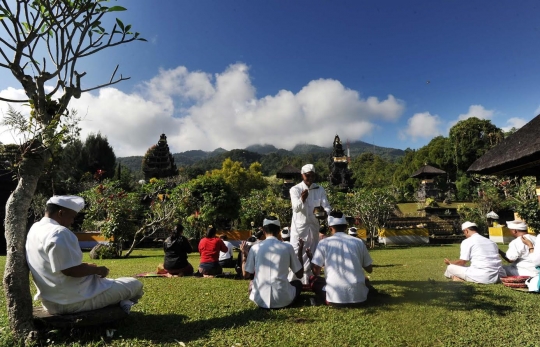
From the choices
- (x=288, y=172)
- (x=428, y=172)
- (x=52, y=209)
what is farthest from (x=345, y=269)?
(x=288, y=172)

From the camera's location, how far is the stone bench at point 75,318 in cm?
→ 321

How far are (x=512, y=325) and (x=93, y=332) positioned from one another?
4.36m

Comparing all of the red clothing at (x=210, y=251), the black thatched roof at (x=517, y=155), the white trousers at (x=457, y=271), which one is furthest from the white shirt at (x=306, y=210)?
the black thatched roof at (x=517, y=155)

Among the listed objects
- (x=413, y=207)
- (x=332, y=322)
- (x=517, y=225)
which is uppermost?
(x=517, y=225)

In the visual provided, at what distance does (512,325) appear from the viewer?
3.59 m

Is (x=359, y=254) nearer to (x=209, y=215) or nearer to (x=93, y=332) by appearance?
(x=93, y=332)

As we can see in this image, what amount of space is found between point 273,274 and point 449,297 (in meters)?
2.59

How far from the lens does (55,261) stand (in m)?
3.09

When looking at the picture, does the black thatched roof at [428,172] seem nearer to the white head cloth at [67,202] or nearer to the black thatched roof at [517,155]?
the black thatched roof at [517,155]

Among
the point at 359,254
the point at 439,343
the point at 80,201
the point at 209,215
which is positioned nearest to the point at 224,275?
the point at 359,254

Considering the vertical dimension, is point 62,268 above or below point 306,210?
below

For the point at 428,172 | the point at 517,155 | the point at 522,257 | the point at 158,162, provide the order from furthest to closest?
the point at 158,162 → the point at 428,172 → the point at 517,155 → the point at 522,257

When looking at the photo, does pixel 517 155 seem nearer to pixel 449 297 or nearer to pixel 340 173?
pixel 449 297

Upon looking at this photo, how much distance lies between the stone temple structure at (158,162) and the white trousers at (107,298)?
47581 millimetres
